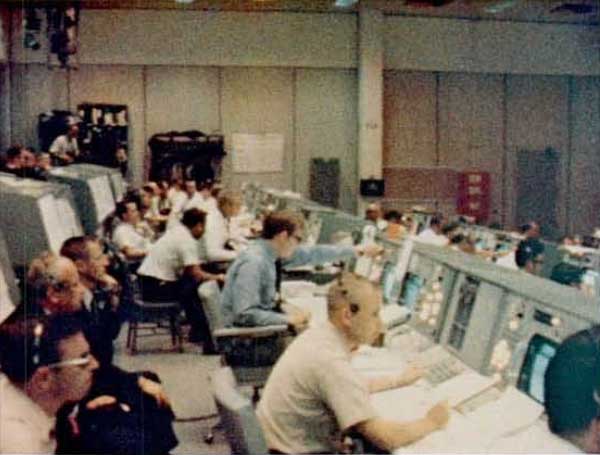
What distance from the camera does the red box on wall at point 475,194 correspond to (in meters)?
14.1

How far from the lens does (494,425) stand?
2670 mm

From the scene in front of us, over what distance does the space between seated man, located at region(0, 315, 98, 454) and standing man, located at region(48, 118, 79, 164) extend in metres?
9.11

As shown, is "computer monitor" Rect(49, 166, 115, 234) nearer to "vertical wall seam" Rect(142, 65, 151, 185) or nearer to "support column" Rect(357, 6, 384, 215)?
"vertical wall seam" Rect(142, 65, 151, 185)

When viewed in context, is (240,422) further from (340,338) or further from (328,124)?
(328,124)

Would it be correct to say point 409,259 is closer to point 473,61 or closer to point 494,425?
point 494,425

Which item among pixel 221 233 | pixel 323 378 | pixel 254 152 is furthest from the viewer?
pixel 254 152

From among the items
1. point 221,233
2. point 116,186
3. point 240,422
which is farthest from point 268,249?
point 116,186

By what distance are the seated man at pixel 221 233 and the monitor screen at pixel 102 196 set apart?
0.80 meters

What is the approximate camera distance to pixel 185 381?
5910mm

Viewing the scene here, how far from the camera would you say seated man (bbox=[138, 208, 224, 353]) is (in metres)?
6.44

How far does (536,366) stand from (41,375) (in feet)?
4.70

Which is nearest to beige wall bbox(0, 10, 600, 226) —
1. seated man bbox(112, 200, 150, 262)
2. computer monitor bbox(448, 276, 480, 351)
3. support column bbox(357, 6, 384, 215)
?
support column bbox(357, 6, 384, 215)

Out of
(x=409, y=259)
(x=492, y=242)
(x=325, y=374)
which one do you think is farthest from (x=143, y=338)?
(x=325, y=374)

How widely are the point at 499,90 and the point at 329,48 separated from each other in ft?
8.97
